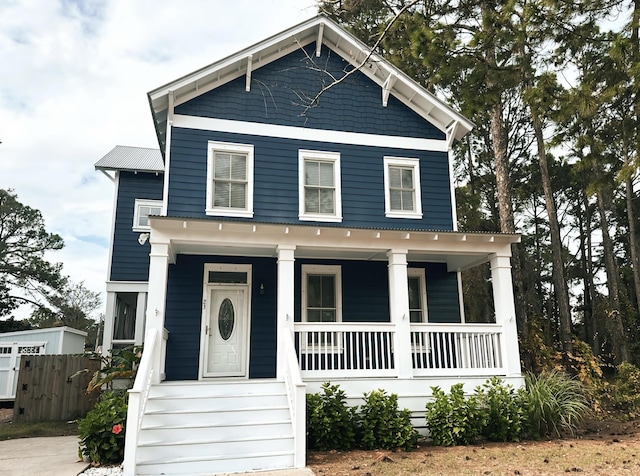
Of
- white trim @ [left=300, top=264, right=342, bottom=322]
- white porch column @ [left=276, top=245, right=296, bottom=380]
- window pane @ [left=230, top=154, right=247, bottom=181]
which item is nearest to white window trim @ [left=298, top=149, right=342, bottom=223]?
white trim @ [left=300, top=264, right=342, bottom=322]

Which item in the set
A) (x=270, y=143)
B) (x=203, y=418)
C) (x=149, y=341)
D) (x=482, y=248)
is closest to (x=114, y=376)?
(x=149, y=341)

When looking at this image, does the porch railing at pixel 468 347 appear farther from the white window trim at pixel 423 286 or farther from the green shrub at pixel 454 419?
the white window trim at pixel 423 286

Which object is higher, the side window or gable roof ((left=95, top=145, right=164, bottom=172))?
gable roof ((left=95, top=145, right=164, bottom=172))

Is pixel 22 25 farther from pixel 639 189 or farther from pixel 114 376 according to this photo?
pixel 639 189

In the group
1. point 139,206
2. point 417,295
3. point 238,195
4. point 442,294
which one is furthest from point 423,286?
point 139,206

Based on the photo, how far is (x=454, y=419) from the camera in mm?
7391

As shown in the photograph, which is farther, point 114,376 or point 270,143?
point 270,143

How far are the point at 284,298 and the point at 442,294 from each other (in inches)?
171

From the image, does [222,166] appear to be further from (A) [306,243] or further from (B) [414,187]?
(B) [414,187]

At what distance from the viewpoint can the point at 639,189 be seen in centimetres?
1950

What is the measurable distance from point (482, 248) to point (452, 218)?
2.02 m

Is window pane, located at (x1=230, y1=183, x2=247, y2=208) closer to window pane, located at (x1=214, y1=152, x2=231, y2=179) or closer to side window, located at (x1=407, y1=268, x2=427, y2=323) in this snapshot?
window pane, located at (x1=214, y1=152, x2=231, y2=179)

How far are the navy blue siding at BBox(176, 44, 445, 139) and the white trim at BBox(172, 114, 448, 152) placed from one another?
12 cm

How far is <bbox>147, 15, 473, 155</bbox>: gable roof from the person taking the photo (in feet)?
32.4
